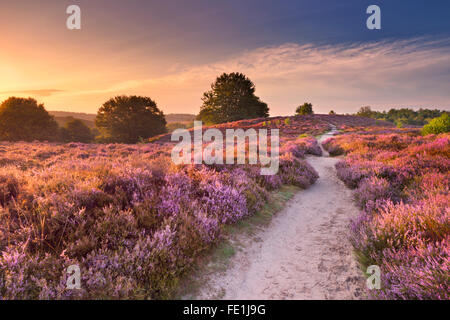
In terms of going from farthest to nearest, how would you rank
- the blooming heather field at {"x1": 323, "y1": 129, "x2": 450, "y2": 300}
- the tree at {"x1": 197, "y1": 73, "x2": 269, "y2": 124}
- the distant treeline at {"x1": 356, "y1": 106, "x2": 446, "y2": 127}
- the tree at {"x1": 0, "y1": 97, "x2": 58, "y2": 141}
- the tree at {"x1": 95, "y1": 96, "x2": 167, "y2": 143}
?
the distant treeline at {"x1": 356, "y1": 106, "x2": 446, "y2": 127}
the tree at {"x1": 197, "y1": 73, "x2": 269, "y2": 124}
the tree at {"x1": 95, "y1": 96, "x2": 167, "y2": 143}
the tree at {"x1": 0, "y1": 97, "x2": 58, "y2": 141}
the blooming heather field at {"x1": 323, "y1": 129, "x2": 450, "y2": 300}

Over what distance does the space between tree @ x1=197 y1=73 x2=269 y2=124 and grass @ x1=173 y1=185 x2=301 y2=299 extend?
54.4 m

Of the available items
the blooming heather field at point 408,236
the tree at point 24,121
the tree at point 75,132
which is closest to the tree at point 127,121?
the tree at point 75,132

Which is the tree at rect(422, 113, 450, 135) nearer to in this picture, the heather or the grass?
the grass

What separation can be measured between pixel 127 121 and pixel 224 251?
1983 inches

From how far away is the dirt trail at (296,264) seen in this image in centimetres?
291

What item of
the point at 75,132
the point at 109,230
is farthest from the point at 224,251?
the point at 75,132

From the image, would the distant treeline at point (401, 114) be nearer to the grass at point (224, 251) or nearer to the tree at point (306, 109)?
the tree at point (306, 109)

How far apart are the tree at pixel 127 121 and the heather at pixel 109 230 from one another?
147 feet

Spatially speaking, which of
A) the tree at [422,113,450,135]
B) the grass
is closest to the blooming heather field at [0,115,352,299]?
the grass

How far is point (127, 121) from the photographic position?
1881 inches

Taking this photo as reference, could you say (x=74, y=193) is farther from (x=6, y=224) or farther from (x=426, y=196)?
(x=426, y=196)

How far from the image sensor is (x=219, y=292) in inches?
113

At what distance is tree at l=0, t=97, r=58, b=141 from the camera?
42.2 meters

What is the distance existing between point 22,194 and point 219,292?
13.1ft
